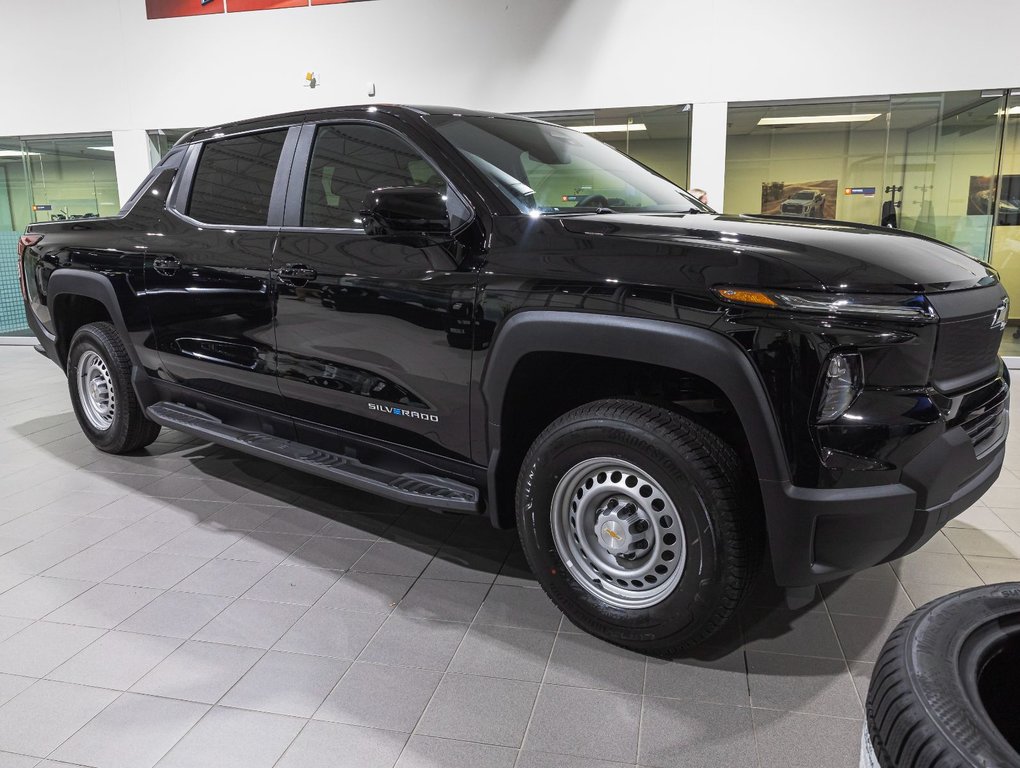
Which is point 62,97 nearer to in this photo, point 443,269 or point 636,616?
point 443,269

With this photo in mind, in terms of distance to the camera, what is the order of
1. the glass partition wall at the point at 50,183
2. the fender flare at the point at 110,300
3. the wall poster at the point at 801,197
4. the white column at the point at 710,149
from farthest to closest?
the glass partition wall at the point at 50,183
the wall poster at the point at 801,197
the white column at the point at 710,149
the fender flare at the point at 110,300

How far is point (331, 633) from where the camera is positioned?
8.57 feet

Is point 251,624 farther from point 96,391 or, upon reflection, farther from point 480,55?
point 480,55

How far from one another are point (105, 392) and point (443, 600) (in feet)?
A: 9.46

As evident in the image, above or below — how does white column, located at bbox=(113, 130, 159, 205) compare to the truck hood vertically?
above

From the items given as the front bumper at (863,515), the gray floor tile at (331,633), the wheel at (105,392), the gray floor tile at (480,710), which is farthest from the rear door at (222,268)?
the front bumper at (863,515)

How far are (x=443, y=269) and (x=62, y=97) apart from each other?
28.9 feet

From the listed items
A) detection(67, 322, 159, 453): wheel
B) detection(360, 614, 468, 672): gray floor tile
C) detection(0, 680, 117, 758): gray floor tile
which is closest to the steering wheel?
detection(360, 614, 468, 672): gray floor tile

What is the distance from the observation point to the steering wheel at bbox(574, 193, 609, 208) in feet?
9.40

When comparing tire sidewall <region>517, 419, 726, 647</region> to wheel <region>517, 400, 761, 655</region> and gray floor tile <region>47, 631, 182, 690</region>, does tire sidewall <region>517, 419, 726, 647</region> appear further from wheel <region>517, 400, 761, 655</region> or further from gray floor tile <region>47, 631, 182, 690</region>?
gray floor tile <region>47, 631, 182, 690</region>

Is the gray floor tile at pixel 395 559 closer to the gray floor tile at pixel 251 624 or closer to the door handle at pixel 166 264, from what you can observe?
the gray floor tile at pixel 251 624

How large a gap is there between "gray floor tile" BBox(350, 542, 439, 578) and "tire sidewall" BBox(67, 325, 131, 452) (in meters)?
2.00

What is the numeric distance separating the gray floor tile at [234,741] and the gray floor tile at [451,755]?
34 cm

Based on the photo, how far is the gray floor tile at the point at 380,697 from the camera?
2.15 m
